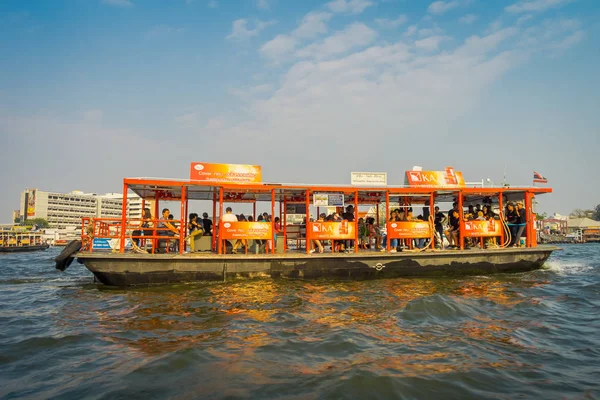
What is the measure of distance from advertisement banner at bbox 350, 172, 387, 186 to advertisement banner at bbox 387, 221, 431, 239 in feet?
4.96

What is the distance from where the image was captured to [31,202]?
14288 cm

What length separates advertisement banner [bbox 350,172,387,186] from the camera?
12602 mm

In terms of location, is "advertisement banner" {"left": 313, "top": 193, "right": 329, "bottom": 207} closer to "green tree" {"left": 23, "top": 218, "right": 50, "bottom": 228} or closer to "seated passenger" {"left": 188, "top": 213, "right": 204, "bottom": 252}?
"seated passenger" {"left": 188, "top": 213, "right": 204, "bottom": 252}

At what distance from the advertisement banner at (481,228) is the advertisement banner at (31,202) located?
16691 cm

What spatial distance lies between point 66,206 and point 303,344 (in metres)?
175

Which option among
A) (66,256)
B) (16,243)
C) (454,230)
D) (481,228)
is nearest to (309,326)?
(66,256)

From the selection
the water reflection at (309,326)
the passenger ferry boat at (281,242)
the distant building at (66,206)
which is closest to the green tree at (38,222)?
the distant building at (66,206)

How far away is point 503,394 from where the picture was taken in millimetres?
3924

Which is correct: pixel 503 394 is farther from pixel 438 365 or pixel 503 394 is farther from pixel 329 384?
pixel 329 384

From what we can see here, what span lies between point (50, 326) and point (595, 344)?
9.34 metres

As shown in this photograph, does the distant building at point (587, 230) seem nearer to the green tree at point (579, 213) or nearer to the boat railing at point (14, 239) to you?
the green tree at point (579, 213)

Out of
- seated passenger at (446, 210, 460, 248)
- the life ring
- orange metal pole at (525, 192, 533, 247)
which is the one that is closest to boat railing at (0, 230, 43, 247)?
the life ring

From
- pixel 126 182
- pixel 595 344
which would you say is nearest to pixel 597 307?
pixel 595 344

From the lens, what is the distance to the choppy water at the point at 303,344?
4094mm
